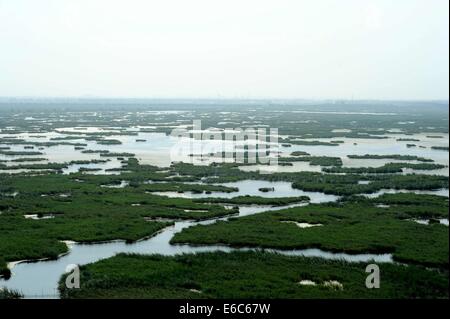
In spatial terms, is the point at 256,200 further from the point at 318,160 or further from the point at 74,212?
the point at 318,160

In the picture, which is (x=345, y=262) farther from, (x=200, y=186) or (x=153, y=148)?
(x=153, y=148)

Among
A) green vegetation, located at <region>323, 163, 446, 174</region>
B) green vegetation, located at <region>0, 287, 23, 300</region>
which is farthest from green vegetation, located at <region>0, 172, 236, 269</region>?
green vegetation, located at <region>323, 163, 446, 174</region>

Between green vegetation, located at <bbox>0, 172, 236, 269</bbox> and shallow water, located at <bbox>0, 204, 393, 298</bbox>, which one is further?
green vegetation, located at <bbox>0, 172, 236, 269</bbox>

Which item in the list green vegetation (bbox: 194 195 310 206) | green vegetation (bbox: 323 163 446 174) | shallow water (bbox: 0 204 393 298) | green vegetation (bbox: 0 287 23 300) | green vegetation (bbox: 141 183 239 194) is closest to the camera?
green vegetation (bbox: 0 287 23 300)

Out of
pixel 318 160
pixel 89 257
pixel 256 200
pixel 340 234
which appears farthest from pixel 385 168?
pixel 89 257

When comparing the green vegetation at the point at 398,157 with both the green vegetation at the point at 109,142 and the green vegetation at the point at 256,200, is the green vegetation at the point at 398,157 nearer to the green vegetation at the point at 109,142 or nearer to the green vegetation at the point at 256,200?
the green vegetation at the point at 256,200

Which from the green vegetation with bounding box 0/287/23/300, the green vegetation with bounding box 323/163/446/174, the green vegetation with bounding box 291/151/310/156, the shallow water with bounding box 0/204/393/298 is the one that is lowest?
the shallow water with bounding box 0/204/393/298

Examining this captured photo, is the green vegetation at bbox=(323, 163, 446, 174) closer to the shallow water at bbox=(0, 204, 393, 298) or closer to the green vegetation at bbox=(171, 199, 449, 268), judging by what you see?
the green vegetation at bbox=(171, 199, 449, 268)

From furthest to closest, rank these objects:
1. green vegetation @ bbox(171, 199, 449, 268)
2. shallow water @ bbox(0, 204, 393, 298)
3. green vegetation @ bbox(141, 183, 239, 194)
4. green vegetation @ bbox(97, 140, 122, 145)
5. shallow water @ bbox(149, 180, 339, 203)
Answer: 1. green vegetation @ bbox(97, 140, 122, 145)
2. green vegetation @ bbox(141, 183, 239, 194)
3. shallow water @ bbox(149, 180, 339, 203)
4. green vegetation @ bbox(171, 199, 449, 268)
5. shallow water @ bbox(0, 204, 393, 298)

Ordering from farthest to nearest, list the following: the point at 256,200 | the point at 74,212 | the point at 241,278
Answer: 1. the point at 256,200
2. the point at 74,212
3. the point at 241,278
